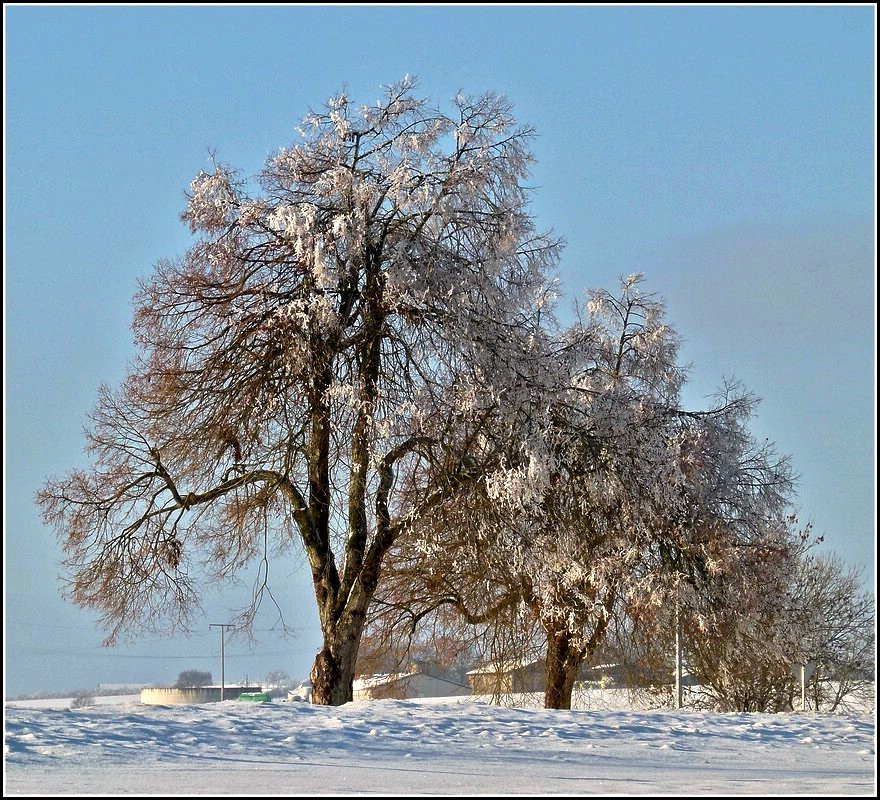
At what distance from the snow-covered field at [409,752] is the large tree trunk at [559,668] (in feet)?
30.8

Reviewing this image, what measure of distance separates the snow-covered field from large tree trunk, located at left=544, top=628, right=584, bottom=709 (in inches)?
369

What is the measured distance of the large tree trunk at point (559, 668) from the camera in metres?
24.6

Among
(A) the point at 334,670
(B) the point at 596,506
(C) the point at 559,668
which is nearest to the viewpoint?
(A) the point at 334,670

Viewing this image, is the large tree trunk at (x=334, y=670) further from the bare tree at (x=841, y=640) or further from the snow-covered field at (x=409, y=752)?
the bare tree at (x=841, y=640)

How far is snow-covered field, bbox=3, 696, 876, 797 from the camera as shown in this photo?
29.7 ft

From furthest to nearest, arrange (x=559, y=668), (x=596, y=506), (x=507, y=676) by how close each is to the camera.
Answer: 1. (x=507, y=676)
2. (x=559, y=668)
3. (x=596, y=506)

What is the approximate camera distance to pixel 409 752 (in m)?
11.2

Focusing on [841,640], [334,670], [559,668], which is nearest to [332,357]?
[334,670]

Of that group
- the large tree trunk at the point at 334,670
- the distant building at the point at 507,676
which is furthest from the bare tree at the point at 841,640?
the large tree trunk at the point at 334,670

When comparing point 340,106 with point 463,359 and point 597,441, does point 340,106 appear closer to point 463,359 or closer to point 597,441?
point 463,359

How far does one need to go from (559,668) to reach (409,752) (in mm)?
13988

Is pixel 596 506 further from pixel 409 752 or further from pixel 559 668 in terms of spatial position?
pixel 409 752

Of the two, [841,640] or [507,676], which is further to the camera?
[841,640]

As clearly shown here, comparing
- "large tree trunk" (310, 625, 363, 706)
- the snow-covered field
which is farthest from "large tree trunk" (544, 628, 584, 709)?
the snow-covered field
